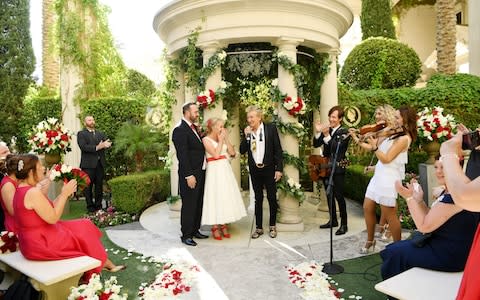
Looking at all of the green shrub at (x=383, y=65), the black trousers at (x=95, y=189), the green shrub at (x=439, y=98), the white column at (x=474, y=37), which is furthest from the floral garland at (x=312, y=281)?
the white column at (x=474, y=37)

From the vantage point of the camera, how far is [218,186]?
5.79 m

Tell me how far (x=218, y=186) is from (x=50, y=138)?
460 centimetres

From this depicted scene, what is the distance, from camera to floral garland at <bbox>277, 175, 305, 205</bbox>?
6156 mm

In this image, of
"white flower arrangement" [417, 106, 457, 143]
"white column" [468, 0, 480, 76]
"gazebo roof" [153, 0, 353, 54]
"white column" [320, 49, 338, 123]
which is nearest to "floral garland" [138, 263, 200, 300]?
"gazebo roof" [153, 0, 353, 54]

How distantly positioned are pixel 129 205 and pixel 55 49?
6.30 meters

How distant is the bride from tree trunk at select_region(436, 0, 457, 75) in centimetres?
1106

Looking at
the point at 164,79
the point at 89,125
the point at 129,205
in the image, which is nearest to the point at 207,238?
the point at 129,205

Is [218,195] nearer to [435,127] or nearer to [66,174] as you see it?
[66,174]

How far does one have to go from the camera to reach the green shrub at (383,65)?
44.0 feet

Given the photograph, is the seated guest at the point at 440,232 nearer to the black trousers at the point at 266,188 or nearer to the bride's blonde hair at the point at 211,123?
the black trousers at the point at 266,188

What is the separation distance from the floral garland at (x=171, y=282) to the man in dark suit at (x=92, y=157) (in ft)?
14.1

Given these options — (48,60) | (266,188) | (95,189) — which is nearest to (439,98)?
(266,188)

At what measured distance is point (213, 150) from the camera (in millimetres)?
5773

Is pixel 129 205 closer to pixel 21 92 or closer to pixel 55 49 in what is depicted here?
pixel 55 49
